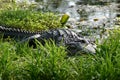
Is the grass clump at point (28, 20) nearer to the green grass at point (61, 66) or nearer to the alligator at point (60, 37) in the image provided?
the alligator at point (60, 37)

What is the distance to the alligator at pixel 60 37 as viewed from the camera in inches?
253

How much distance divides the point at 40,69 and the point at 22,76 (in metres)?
0.31

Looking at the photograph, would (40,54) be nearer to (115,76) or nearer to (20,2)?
(115,76)

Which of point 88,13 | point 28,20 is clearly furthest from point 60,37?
point 88,13

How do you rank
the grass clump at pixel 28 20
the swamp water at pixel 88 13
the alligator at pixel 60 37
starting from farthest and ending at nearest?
1. the swamp water at pixel 88 13
2. the grass clump at pixel 28 20
3. the alligator at pixel 60 37

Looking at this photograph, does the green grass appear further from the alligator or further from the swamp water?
the swamp water

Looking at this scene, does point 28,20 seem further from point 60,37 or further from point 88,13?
point 88,13

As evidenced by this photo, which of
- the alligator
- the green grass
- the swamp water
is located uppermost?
the green grass

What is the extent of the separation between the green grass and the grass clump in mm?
3447

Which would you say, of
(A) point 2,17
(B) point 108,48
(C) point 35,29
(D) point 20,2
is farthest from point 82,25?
(B) point 108,48

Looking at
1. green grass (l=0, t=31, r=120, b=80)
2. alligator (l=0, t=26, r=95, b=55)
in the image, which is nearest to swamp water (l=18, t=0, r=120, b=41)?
alligator (l=0, t=26, r=95, b=55)

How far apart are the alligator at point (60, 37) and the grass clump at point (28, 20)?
652 millimetres

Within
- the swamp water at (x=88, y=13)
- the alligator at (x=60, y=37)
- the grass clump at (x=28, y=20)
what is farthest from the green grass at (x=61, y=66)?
the grass clump at (x=28, y=20)

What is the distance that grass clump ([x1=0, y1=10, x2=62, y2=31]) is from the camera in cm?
854
